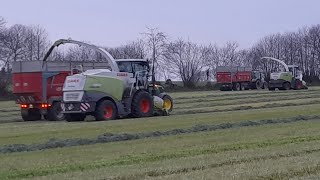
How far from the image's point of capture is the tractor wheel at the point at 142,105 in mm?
27620

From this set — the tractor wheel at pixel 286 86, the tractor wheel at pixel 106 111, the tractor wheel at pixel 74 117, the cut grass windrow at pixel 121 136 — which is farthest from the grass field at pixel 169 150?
the tractor wheel at pixel 286 86

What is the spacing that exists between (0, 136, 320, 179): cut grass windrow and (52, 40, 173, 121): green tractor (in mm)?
12387

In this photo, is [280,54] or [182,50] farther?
[280,54]

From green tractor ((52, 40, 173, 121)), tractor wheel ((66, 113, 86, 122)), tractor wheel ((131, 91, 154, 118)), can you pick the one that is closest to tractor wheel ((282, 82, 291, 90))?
green tractor ((52, 40, 173, 121))

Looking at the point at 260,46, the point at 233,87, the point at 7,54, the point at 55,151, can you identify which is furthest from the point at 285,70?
the point at 260,46

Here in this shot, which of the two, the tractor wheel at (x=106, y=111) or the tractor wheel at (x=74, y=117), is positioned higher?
the tractor wheel at (x=106, y=111)

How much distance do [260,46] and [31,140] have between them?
382 ft

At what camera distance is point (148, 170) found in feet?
35.0

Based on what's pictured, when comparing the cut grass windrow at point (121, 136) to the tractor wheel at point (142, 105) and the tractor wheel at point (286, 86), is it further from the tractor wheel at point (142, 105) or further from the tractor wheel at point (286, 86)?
the tractor wheel at point (286, 86)

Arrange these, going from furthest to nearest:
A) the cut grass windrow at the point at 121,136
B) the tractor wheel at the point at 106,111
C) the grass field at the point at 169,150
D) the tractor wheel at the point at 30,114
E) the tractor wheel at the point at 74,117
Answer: the tractor wheel at the point at 30,114 < the tractor wheel at the point at 74,117 < the tractor wheel at the point at 106,111 < the cut grass windrow at the point at 121,136 < the grass field at the point at 169,150

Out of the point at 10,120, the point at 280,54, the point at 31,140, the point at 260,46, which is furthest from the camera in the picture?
the point at 260,46

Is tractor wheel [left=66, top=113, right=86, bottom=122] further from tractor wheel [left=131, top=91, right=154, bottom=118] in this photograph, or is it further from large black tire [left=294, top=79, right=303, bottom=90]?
large black tire [left=294, top=79, right=303, bottom=90]

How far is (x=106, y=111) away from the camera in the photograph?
26.8m

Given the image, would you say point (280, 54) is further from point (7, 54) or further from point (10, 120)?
point (10, 120)
